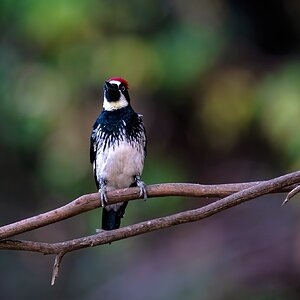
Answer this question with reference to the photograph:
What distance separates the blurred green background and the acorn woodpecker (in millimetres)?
2077

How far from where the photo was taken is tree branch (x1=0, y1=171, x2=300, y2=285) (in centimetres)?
254

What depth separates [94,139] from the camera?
3.76 meters

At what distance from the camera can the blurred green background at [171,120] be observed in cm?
597

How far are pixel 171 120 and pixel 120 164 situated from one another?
3.13m

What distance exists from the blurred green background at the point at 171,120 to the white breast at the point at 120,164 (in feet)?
6.84

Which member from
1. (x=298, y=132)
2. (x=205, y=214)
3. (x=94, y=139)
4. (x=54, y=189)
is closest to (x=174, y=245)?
(x=54, y=189)

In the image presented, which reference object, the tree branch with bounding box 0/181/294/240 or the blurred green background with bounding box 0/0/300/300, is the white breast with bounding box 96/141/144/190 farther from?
the blurred green background with bounding box 0/0/300/300

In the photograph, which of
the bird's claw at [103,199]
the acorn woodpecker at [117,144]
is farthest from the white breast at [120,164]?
the bird's claw at [103,199]

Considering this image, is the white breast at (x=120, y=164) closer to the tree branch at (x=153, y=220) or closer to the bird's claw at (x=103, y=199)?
the bird's claw at (x=103, y=199)

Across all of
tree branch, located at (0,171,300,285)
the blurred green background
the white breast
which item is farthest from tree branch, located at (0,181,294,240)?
the blurred green background

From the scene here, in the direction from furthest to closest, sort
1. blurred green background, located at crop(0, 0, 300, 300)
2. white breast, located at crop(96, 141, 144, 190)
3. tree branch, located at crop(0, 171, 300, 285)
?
blurred green background, located at crop(0, 0, 300, 300), white breast, located at crop(96, 141, 144, 190), tree branch, located at crop(0, 171, 300, 285)

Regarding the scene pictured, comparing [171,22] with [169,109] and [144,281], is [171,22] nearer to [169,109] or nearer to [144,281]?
[169,109]

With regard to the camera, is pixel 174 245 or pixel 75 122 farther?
pixel 174 245

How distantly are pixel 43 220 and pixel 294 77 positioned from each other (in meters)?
3.63
